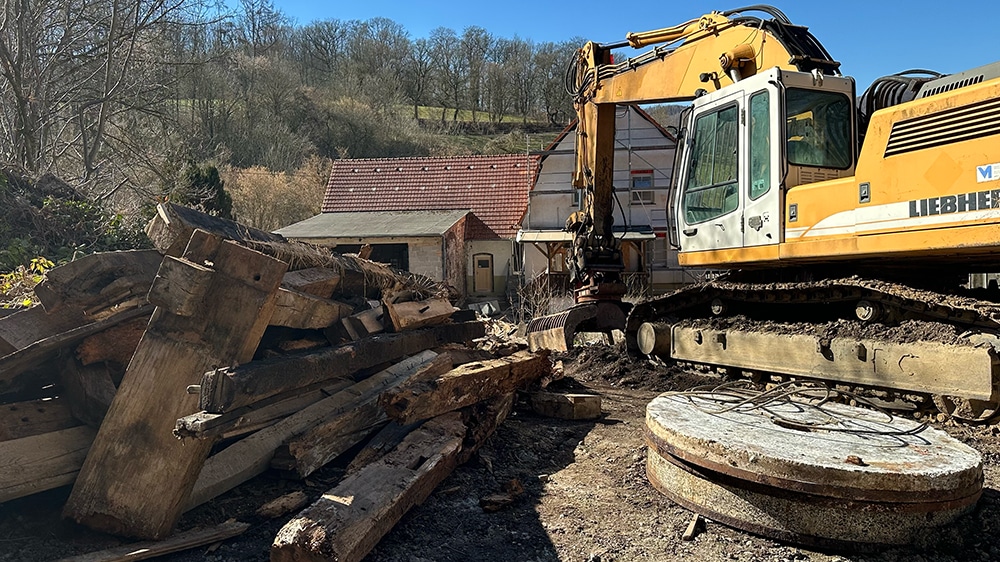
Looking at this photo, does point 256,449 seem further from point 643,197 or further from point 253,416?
point 643,197

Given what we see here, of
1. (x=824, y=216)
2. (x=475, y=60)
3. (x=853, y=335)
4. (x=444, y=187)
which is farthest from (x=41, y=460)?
(x=475, y=60)

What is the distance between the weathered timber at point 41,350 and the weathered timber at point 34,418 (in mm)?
231

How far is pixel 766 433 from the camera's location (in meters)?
4.17

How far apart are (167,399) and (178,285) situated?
27.3 inches

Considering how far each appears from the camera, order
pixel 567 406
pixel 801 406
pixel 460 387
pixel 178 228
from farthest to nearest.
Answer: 1. pixel 567 406
2. pixel 460 387
3. pixel 801 406
4. pixel 178 228

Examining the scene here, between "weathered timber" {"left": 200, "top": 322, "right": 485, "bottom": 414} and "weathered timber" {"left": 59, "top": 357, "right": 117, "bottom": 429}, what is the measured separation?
35.8 inches

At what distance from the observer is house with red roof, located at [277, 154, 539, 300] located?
934 inches

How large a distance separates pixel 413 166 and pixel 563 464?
80.0 feet

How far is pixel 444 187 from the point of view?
27.8 metres

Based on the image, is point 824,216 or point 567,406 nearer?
point 824,216


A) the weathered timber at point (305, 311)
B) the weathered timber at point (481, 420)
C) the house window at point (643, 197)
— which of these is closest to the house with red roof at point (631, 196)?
the house window at point (643, 197)

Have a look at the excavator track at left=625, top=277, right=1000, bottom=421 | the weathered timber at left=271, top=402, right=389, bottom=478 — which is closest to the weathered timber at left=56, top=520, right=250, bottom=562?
the weathered timber at left=271, top=402, right=389, bottom=478

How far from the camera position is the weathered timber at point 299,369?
394 centimetres

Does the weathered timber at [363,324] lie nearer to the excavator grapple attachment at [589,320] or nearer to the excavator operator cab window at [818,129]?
the excavator operator cab window at [818,129]
